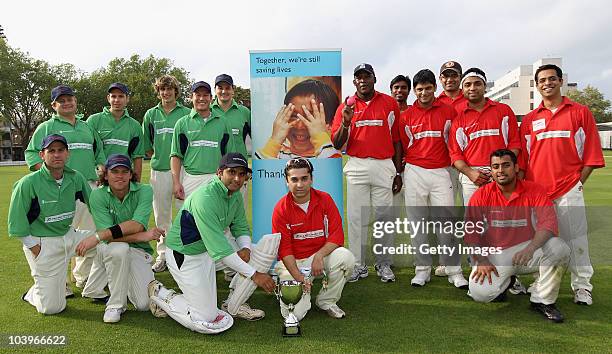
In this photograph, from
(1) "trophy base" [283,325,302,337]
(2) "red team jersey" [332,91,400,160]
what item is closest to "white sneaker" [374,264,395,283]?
(2) "red team jersey" [332,91,400,160]

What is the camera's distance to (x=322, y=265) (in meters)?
4.25

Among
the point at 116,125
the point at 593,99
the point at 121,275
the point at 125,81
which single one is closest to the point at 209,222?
the point at 121,275

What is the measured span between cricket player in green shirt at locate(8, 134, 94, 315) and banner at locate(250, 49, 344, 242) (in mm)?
2187

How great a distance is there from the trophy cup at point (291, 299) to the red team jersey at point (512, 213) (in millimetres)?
2003

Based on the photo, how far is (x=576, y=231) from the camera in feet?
15.0

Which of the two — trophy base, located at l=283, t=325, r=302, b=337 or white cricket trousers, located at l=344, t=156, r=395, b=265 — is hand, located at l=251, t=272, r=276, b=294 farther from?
white cricket trousers, located at l=344, t=156, r=395, b=265

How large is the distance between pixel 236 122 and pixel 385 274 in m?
2.71

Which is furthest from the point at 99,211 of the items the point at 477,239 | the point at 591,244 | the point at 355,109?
the point at 591,244

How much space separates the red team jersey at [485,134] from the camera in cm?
486

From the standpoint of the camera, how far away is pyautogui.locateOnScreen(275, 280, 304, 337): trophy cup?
12.6 ft

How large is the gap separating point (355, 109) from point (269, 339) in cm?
287

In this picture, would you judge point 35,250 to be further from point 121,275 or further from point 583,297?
point 583,297

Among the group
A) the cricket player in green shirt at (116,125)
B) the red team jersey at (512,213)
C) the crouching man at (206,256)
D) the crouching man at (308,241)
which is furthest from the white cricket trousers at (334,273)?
the cricket player in green shirt at (116,125)

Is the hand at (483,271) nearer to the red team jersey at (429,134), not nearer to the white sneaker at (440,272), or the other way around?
the white sneaker at (440,272)
